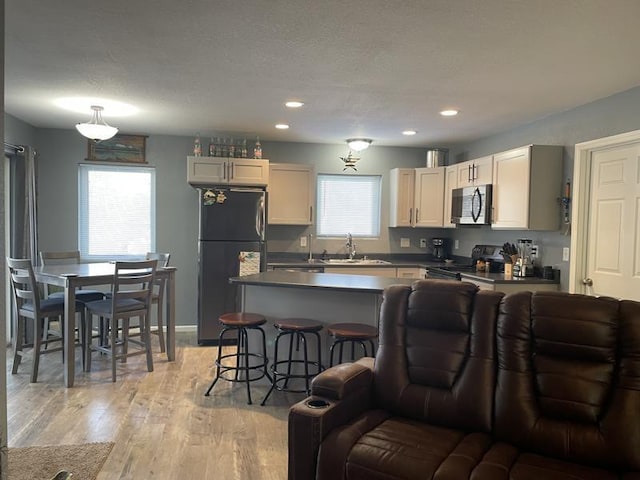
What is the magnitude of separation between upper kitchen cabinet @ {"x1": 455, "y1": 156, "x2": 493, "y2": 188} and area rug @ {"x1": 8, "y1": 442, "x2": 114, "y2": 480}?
4105mm

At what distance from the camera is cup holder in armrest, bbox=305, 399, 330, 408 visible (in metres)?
2.17

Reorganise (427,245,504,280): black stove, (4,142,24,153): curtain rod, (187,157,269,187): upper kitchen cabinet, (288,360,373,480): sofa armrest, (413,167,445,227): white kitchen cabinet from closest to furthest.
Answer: (288,360,373,480): sofa armrest < (4,142,24,153): curtain rod < (427,245,504,280): black stove < (187,157,269,187): upper kitchen cabinet < (413,167,445,227): white kitchen cabinet

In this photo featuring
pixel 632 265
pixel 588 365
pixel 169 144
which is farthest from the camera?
pixel 169 144

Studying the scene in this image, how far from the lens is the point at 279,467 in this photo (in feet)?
8.89

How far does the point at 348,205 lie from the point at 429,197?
1075 millimetres

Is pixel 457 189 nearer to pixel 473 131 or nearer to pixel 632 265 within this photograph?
pixel 473 131

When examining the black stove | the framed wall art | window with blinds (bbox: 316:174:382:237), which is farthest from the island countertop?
the framed wall art

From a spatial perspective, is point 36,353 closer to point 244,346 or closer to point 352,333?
point 244,346

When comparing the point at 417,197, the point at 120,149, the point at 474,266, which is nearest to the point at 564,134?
the point at 474,266

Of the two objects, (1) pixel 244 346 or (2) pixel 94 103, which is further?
(2) pixel 94 103

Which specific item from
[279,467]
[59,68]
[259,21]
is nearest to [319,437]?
[279,467]

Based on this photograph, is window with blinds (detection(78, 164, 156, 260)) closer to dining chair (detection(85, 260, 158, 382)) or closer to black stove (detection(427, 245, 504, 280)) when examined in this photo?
dining chair (detection(85, 260, 158, 382))

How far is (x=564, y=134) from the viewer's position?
4254mm

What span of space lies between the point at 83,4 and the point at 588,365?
288cm
